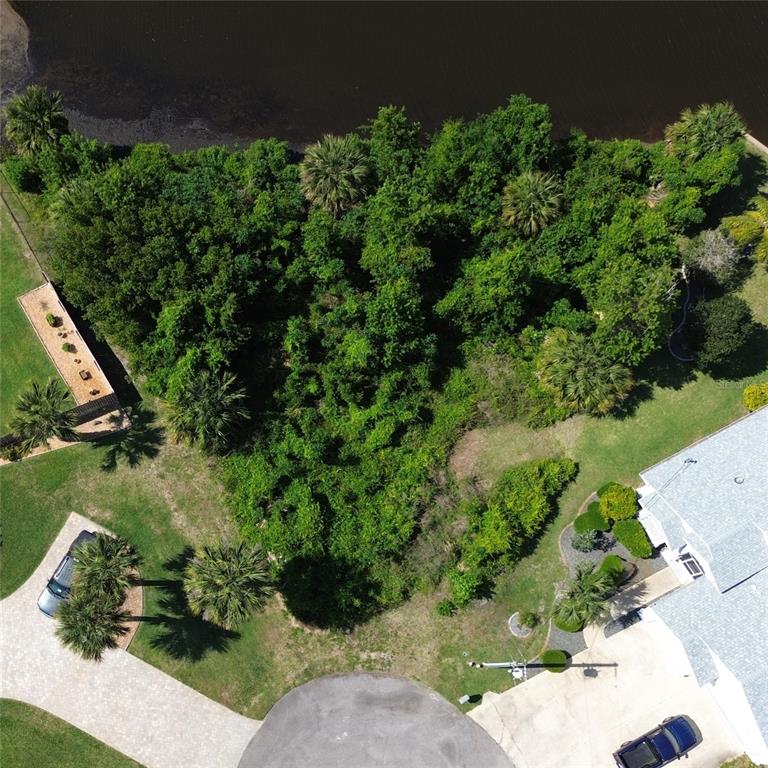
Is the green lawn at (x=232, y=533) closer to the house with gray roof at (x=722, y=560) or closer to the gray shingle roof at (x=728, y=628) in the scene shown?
the house with gray roof at (x=722, y=560)

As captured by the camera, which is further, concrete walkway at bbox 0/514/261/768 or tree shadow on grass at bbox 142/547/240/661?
tree shadow on grass at bbox 142/547/240/661

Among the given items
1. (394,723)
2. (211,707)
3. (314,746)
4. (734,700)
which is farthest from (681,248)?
(211,707)

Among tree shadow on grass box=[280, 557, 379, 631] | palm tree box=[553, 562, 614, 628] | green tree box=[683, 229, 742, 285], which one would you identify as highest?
green tree box=[683, 229, 742, 285]

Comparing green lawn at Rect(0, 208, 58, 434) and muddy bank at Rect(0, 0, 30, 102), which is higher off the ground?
muddy bank at Rect(0, 0, 30, 102)

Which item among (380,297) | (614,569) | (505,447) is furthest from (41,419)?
(614,569)

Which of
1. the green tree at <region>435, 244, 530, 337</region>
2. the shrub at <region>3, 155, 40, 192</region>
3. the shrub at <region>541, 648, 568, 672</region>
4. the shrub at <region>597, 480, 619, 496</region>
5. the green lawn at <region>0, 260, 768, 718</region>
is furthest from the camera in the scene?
the shrub at <region>3, 155, 40, 192</region>

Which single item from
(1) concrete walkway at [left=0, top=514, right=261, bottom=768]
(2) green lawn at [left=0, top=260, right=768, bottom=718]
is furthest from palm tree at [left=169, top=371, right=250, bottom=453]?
(1) concrete walkway at [left=0, top=514, right=261, bottom=768]

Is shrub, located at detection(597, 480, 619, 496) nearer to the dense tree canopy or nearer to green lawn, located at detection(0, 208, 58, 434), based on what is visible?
the dense tree canopy

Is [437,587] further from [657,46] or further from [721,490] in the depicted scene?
[657,46]
